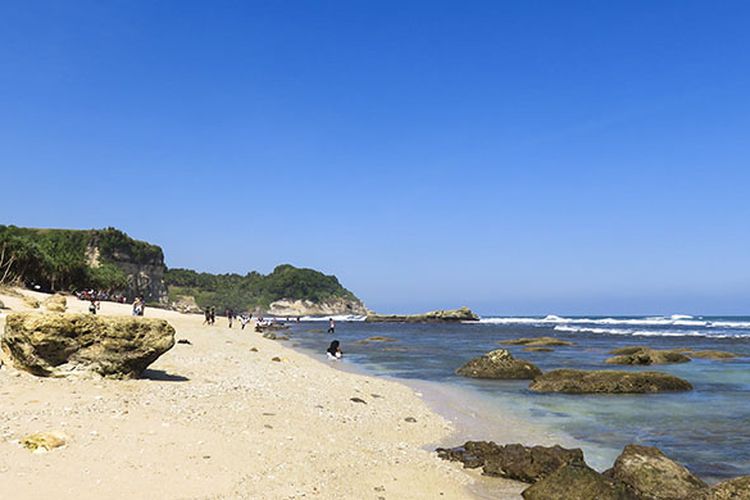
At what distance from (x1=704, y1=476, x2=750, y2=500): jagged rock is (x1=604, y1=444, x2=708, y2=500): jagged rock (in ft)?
1.31

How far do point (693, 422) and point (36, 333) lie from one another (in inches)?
728

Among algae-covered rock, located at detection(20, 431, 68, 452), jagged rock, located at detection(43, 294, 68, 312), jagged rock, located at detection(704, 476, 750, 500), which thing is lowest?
jagged rock, located at detection(704, 476, 750, 500)

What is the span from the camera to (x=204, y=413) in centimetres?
1220

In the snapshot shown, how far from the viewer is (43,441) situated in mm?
8602

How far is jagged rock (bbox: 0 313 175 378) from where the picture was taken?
1362 cm

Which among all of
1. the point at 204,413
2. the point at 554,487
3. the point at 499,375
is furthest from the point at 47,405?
the point at 499,375

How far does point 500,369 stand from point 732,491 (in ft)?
61.1

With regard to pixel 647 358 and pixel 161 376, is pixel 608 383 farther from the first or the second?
pixel 161 376

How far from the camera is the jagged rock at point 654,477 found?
9469 mm

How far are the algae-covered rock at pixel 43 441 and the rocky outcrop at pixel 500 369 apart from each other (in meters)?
21.1

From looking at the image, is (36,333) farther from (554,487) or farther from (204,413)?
(554,487)

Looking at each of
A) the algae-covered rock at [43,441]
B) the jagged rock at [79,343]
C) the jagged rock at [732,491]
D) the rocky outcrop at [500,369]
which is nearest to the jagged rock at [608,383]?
the rocky outcrop at [500,369]

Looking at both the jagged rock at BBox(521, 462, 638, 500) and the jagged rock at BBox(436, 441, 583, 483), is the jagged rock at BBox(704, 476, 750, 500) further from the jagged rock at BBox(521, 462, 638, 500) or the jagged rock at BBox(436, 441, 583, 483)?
the jagged rock at BBox(436, 441, 583, 483)

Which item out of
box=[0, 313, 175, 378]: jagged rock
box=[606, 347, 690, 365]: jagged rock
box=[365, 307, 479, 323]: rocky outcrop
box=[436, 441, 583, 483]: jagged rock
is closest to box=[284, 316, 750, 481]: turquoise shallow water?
box=[606, 347, 690, 365]: jagged rock
